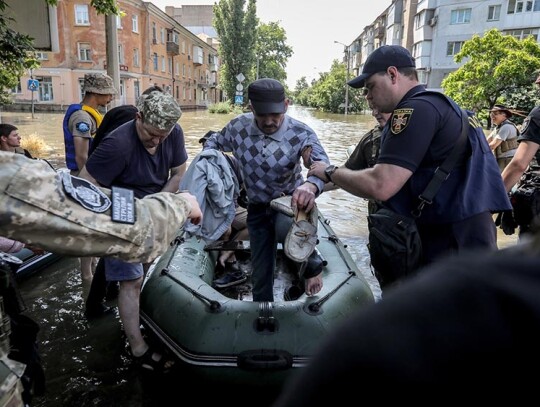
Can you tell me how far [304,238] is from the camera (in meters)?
2.79

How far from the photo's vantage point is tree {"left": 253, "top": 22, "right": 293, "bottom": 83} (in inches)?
2495

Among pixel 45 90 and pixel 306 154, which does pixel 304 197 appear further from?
pixel 45 90

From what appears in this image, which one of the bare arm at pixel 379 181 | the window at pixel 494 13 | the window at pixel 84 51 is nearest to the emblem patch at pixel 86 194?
the bare arm at pixel 379 181

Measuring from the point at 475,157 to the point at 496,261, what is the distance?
6.23ft

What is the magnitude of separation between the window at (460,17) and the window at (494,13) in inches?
57.8

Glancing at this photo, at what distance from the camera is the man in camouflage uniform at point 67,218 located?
115 cm

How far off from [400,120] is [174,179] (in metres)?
1.92

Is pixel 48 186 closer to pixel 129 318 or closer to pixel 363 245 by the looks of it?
pixel 129 318

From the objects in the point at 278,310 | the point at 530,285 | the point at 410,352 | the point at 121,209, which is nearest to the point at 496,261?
the point at 530,285

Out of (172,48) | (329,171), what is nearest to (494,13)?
(172,48)

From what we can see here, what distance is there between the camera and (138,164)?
3.12 metres

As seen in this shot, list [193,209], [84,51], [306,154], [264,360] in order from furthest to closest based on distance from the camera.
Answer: [84,51] → [306,154] → [264,360] → [193,209]

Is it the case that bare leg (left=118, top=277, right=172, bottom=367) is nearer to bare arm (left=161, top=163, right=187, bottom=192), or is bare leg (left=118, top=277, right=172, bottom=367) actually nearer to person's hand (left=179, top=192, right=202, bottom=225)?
bare arm (left=161, top=163, right=187, bottom=192)

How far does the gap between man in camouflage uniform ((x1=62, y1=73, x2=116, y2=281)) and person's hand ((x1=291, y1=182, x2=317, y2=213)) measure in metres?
2.25
